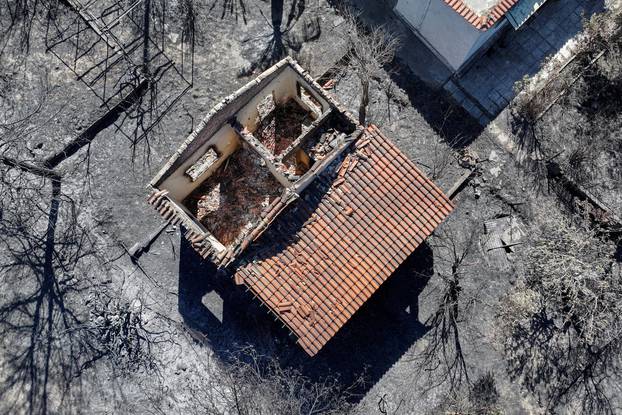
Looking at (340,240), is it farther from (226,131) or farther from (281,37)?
(281,37)

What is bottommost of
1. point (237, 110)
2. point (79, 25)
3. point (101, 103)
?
point (237, 110)

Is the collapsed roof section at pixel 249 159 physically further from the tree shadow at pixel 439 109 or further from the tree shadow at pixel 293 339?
the tree shadow at pixel 439 109

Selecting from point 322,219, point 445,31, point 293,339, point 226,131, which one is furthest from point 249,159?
point 445,31

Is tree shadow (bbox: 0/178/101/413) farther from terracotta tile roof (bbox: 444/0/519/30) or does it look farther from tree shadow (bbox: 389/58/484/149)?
terracotta tile roof (bbox: 444/0/519/30)

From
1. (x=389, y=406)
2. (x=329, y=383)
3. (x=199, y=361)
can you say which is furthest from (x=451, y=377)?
(x=199, y=361)

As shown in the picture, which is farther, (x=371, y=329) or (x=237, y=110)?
(x=371, y=329)

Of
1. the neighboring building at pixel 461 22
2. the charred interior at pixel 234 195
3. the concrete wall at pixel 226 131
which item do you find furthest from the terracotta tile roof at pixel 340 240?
the neighboring building at pixel 461 22

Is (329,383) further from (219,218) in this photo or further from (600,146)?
(600,146)
